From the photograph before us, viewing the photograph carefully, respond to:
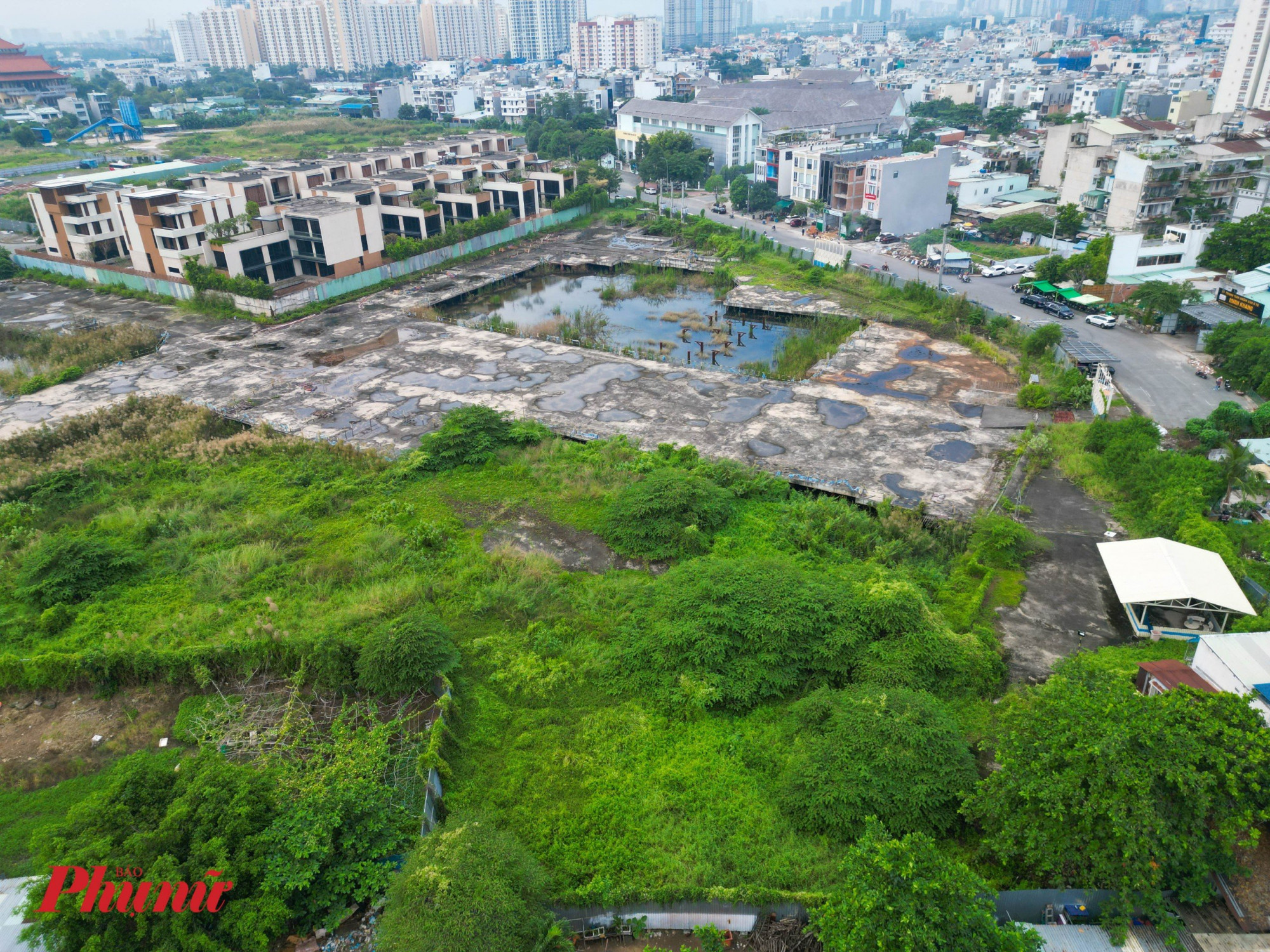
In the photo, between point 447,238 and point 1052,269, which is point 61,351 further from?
point 1052,269

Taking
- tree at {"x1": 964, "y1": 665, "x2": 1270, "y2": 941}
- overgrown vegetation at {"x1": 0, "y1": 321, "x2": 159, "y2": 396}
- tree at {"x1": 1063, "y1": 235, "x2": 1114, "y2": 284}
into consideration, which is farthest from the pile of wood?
tree at {"x1": 1063, "y1": 235, "x2": 1114, "y2": 284}

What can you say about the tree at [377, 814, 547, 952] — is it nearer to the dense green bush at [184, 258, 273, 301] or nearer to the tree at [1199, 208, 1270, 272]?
the dense green bush at [184, 258, 273, 301]

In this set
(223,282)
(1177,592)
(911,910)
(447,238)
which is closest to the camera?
(911,910)

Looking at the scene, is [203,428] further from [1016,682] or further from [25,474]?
[1016,682]

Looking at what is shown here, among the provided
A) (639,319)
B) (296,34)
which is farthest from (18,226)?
(296,34)

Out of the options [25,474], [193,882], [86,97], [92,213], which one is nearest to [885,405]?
[193,882]

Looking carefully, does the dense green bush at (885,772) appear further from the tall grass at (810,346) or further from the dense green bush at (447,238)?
the dense green bush at (447,238)
